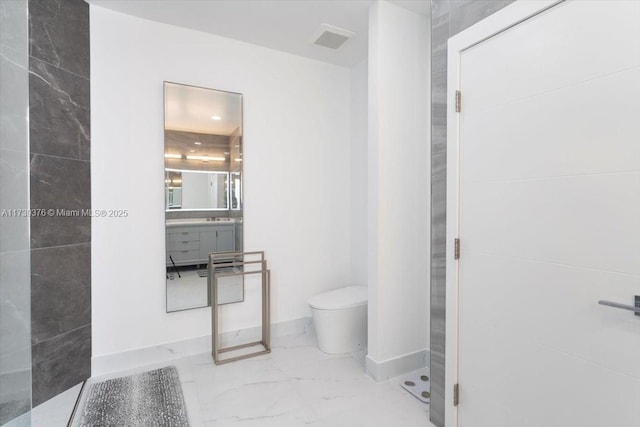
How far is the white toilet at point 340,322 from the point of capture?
8.50 feet

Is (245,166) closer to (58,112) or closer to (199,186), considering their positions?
(199,186)

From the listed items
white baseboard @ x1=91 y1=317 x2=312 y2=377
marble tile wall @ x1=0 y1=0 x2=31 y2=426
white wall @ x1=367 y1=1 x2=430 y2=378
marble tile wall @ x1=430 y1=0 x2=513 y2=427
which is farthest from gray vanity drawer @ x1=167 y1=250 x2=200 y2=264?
marble tile wall @ x1=430 y1=0 x2=513 y2=427

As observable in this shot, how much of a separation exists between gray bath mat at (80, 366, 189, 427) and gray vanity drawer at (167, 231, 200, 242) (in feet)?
3.25

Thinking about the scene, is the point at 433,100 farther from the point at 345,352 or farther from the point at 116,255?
the point at 116,255

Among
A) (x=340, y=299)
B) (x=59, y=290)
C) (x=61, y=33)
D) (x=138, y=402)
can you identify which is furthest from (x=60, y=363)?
(x=61, y=33)

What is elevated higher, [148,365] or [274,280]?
[274,280]

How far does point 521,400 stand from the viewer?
55.1 inches

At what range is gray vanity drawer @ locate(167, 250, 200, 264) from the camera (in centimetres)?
251

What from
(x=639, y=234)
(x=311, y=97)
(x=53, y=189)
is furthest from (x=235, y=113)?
(x=639, y=234)

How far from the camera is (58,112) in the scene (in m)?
2.05

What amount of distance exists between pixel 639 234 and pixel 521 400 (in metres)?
0.86

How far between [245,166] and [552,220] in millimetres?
2255

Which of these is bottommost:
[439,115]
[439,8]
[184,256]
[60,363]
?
[60,363]

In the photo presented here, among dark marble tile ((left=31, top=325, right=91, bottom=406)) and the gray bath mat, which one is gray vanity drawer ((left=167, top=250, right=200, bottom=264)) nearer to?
dark marble tile ((left=31, top=325, right=91, bottom=406))
